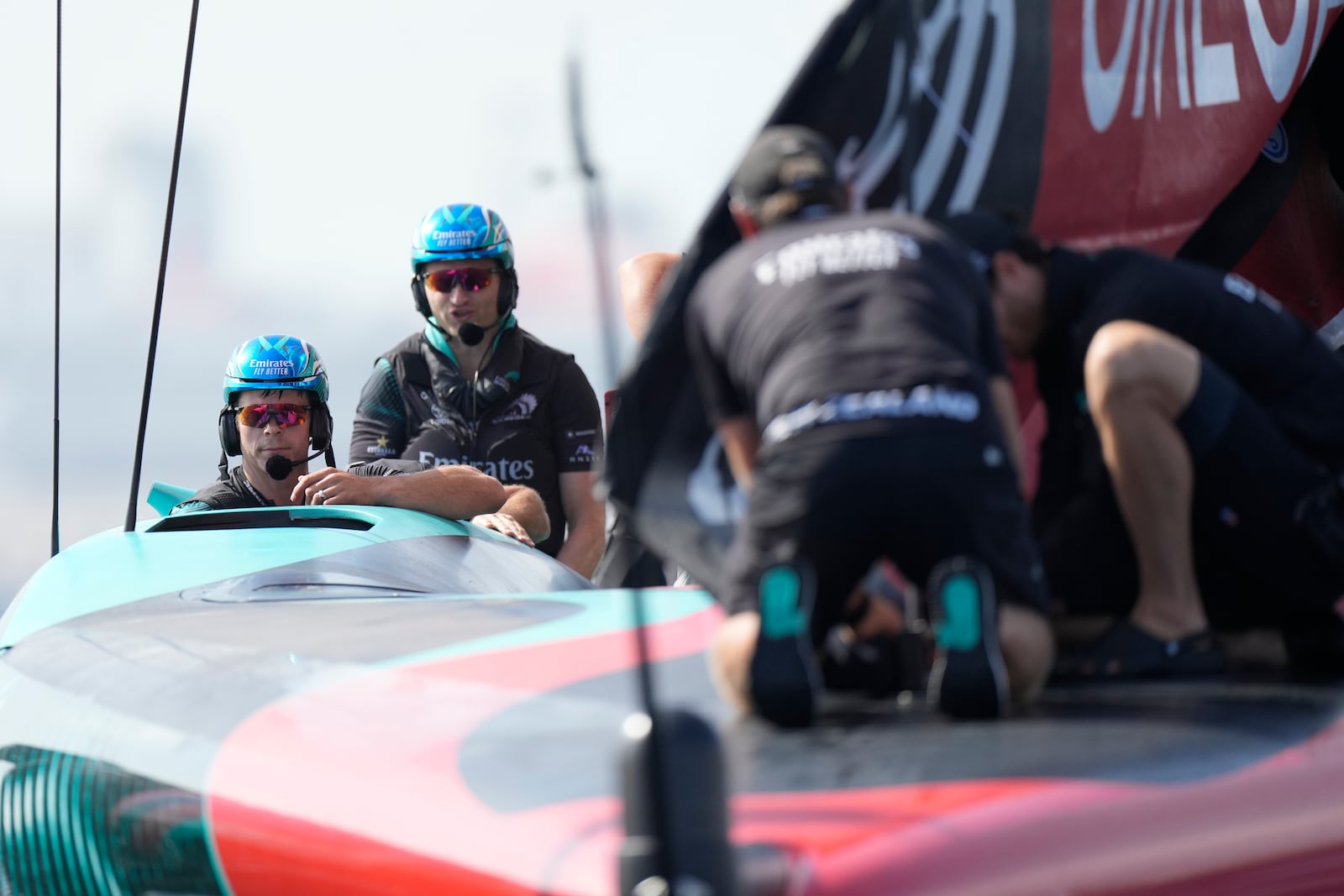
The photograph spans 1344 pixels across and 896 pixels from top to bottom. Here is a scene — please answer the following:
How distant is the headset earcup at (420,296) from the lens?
4.69 m

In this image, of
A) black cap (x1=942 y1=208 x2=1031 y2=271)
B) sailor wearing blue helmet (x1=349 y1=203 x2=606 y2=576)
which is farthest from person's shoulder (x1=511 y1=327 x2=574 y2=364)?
black cap (x1=942 y1=208 x2=1031 y2=271)

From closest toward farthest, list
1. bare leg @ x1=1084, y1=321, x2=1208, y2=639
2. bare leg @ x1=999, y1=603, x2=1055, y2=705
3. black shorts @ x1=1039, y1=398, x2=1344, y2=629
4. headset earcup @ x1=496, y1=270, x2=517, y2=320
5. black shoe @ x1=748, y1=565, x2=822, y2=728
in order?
black shoe @ x1=748, y1=565, x2=822, y2=728 → bare leg @ x1=999, y1=603, x2=1055, y2=705 → bare leg @ x1=1084, y1=321, x2=1208, y2=639 → black shorts @ x1=1039, y1=398, x2=1344, y2=629 → headset earcup @ x1=496, y1=270, x2=517, y2=320

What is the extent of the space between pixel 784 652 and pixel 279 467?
2498mm

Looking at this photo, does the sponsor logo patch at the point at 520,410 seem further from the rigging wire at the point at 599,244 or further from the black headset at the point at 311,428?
the rigging wire at the point at 599,244

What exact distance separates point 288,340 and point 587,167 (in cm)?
322

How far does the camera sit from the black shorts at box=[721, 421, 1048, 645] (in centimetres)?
192

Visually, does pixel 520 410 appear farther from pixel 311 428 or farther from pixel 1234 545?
pixel 1234 545

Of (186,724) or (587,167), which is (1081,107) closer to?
(186,724)

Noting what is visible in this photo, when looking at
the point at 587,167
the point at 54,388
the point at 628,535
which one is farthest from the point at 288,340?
the point at 587,167

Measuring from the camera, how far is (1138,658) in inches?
89.5

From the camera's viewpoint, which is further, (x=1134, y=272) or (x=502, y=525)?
(x=502, y=525)

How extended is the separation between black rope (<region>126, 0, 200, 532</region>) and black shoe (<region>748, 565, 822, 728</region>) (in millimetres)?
2245

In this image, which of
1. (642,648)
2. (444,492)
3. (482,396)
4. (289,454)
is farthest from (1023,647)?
(482,396)

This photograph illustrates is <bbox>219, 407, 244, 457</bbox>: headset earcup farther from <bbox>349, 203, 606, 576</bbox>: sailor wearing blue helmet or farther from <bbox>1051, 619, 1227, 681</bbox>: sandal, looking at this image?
<bbox>1051, 619, 1227, 681</bbox>: sandal
